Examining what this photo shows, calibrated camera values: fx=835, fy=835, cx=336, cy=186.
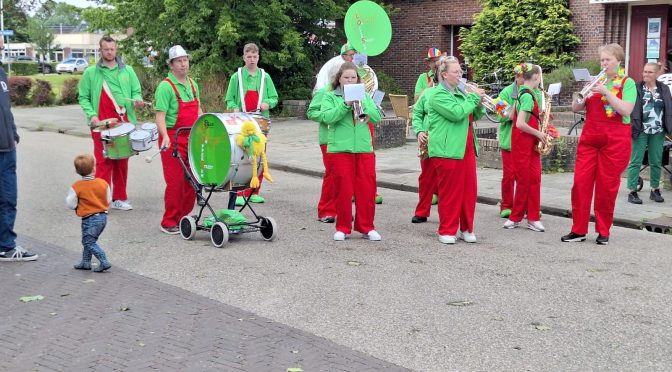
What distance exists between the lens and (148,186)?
12.8 m

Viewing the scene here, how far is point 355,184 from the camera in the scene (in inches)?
343

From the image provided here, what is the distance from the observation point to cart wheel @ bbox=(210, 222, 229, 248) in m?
8.34

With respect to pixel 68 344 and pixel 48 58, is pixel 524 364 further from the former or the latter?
pixel 48 58

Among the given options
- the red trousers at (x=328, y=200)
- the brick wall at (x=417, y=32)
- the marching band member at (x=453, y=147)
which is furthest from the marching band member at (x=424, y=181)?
the brick wall at (x=417, y=32)

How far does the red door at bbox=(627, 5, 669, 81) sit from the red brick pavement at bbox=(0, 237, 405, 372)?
60.7 feet

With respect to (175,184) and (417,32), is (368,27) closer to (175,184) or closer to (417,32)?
(175,184)

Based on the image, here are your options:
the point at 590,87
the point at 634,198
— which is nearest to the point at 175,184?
the point at 590,87

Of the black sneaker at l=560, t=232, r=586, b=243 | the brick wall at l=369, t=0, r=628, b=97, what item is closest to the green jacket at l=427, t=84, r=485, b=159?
the black sneaker at l=560, t=232, r=586, b=243

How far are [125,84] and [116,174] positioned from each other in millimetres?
1163

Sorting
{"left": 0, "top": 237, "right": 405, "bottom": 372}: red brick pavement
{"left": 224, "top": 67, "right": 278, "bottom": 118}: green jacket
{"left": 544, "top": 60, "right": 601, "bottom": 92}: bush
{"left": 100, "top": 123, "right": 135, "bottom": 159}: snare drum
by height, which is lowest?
{"left": 0, "top": 237, "right": 405, "bottom": 372}: red brick pavement

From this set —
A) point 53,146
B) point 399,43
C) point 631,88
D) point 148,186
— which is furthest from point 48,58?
point 631,88

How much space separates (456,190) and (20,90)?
29.3 metres

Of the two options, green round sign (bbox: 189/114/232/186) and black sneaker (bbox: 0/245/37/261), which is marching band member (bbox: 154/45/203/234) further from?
black sneaker (bbox: 0/245/37/261)

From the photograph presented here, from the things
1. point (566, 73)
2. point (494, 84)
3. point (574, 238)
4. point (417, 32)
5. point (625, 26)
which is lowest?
point (574, 238)
